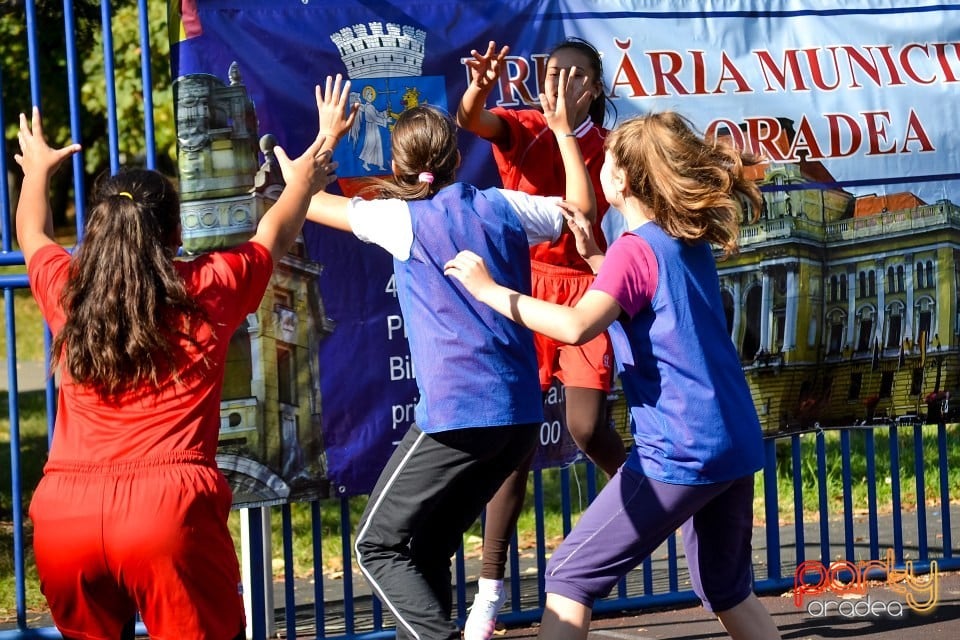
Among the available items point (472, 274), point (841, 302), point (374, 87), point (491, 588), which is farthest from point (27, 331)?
point (472, 274)

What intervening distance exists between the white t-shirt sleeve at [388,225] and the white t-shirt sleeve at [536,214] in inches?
12.3

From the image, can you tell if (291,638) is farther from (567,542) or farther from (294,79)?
(294,79)

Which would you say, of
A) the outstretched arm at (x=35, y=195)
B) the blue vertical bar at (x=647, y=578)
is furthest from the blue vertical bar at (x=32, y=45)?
the blue vertical bar at (x=647, y=578)

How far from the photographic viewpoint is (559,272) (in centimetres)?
467

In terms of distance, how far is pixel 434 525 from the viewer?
3785 millimetres

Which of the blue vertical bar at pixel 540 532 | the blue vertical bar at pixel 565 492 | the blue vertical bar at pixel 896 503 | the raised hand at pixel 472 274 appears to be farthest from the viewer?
the blue vertical bar at pixel 896 503

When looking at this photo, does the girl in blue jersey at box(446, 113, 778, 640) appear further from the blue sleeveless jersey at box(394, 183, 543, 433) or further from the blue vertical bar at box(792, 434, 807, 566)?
the blue vertical bar at box(792, 434, 807, 566)

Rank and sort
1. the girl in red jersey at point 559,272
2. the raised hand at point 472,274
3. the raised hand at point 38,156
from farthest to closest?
the girl in red jersey at point 559,272 < the raised hand at point 38,156 < the raised hand at point 472,274

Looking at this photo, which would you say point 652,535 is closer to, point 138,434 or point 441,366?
point 441,366

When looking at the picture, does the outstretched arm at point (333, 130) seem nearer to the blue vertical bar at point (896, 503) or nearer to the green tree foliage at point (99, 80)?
the blue vertical bar at point (896, 503)

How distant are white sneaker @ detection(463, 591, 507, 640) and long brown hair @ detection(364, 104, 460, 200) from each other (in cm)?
153

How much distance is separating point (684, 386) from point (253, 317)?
178 cm

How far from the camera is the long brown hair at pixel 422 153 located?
376cm

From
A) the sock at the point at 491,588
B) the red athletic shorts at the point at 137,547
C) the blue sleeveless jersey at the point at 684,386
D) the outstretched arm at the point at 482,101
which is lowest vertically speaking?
the sock at the point at 491,588
